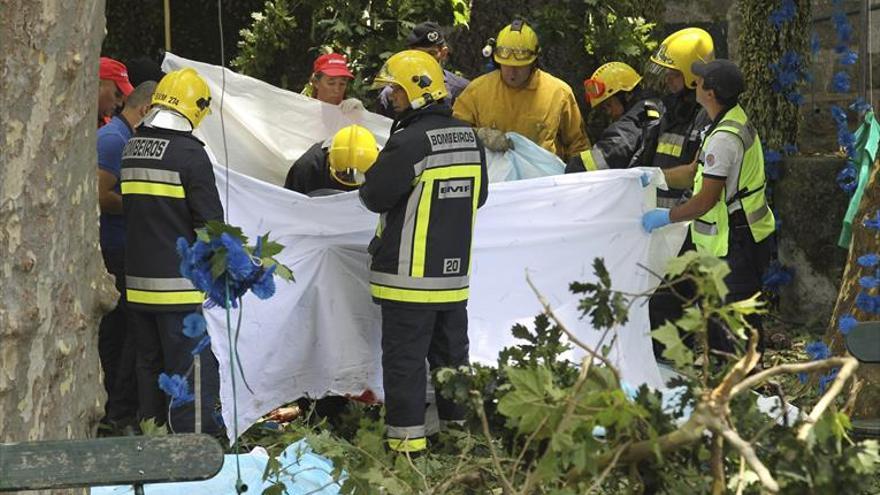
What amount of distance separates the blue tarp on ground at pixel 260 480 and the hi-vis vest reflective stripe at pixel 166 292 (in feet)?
2.60

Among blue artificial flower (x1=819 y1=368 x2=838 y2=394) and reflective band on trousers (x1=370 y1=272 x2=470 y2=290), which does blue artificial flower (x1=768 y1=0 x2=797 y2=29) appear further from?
reflective band on trousers (x1=370 y1=272 x2=470 y2=290)

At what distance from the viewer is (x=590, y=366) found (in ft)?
9.46

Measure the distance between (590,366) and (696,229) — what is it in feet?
12.5

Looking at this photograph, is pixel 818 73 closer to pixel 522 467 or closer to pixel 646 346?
pixel 646 346

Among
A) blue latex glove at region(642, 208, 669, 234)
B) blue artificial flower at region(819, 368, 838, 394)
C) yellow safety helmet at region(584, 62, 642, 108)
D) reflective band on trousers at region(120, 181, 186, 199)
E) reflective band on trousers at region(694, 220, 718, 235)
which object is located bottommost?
blue artificial flower at region(819, 368, 838, 394)

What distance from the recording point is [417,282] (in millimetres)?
5707

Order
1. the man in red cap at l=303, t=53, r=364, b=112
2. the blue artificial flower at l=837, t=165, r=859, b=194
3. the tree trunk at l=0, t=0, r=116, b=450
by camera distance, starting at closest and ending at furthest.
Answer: the tree trunk at l=0, t=0, r=116, b=450, the man in red cap at l=303, t=53, r=364, b=112, the blue artificial flower at l=837, t=165, r=859, b=194

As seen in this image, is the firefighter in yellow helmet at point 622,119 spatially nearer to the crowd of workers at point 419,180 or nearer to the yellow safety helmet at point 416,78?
the crowd of workers at point 419,180

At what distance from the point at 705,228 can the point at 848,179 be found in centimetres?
216

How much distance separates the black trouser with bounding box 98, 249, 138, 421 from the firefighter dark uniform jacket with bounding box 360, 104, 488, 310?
4.05ft

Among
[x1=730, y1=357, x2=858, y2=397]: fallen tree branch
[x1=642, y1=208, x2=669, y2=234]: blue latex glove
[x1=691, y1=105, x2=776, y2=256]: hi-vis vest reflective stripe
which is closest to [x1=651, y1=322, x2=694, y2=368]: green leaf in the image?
[x1=730, y1=357, x2=858, y2=397]: fallen tree branch

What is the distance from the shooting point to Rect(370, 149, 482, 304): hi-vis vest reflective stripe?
18.5 feet

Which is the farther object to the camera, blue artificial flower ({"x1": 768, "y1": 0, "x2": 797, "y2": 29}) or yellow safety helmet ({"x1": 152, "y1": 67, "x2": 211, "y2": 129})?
blue artificial flower ({"x1": 768, "y1": 0, "x2": 797, "y2": 29})

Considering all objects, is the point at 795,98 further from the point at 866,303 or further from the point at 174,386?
the point at 174,386
